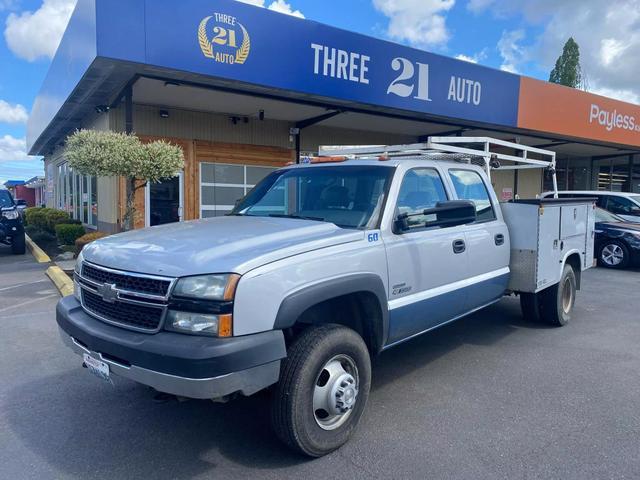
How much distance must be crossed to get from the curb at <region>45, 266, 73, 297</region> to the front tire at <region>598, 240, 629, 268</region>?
11.0 metres

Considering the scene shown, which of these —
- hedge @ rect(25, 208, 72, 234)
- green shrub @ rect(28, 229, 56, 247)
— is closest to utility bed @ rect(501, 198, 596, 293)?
hedge @ rect(25, 208, 72, 234)

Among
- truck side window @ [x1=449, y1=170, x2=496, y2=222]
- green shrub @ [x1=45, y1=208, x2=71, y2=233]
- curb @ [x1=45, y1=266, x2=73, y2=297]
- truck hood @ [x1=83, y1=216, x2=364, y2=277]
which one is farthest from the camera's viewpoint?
green shrub @ [x1=45, y1=208, x2=71, y2=233]

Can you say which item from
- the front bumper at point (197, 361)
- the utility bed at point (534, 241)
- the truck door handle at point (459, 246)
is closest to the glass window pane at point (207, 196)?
the utility bed at point (534, 241)

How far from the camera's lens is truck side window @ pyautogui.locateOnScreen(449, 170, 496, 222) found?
4.83m

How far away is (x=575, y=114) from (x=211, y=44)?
1289cm

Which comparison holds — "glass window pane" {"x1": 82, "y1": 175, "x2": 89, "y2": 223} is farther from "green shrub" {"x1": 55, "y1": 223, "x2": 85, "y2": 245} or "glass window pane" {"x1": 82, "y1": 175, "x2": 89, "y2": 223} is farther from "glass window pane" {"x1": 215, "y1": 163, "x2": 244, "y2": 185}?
"glass window pane" {"x1": 215, "y1": 163, "x2": 244, "y2": 185}

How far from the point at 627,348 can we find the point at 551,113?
12.2 meters

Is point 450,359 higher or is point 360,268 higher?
point 360,268

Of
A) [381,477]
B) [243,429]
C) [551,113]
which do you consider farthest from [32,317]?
[551,113]

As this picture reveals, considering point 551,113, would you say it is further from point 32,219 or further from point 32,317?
point 32,219

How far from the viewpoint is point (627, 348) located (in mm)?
5445

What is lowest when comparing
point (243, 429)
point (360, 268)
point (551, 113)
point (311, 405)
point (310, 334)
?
point (243, 429)

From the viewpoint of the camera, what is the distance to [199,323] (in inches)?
107

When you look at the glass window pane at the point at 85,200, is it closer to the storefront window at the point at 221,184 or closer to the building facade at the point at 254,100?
the building facade at the point at 254,100
